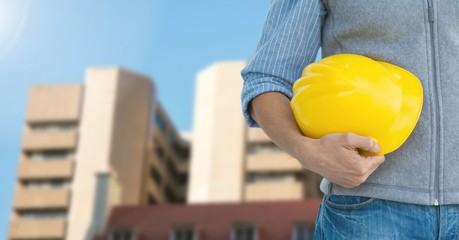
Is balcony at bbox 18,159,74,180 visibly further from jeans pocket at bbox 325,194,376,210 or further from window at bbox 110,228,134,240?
jeans pocket at bbox 325,194,376,210

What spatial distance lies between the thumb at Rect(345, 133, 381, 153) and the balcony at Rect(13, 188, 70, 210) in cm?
6890

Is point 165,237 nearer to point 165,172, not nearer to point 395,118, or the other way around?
point 395,118

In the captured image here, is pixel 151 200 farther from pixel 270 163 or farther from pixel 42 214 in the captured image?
pixel 270 163

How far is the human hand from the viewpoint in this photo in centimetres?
194

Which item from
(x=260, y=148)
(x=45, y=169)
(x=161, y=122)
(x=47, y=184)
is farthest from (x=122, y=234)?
(x=161, y=122)

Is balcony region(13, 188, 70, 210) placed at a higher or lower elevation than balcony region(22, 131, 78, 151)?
lower

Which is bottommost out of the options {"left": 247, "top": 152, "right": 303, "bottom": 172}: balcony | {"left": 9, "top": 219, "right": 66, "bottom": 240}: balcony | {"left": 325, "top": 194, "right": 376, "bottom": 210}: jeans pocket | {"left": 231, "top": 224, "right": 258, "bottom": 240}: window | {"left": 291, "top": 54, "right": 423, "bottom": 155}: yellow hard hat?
{"left": 9, "top": 219, "right": 66, "bottom": 240}: balcony

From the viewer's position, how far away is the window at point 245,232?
36.2 m

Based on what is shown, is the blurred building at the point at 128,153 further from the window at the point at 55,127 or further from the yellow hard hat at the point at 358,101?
the yellow hard hat at the point at 358,101

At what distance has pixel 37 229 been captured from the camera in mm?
69812

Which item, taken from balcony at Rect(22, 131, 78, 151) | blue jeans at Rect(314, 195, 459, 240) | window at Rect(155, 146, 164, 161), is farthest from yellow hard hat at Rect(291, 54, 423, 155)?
window at Rect(155, 146, 164, 161)

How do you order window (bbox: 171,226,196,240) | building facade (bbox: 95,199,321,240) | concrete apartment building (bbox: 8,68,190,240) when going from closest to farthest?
building facade (bbox: 95,199,321,240)
window (bbox: 171,226,196,240)
concrete apartment building (bbox: 8,68,190,240)

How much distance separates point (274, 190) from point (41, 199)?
63.9 ft

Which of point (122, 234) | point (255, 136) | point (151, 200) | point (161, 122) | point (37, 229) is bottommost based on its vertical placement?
point (37, 229)
